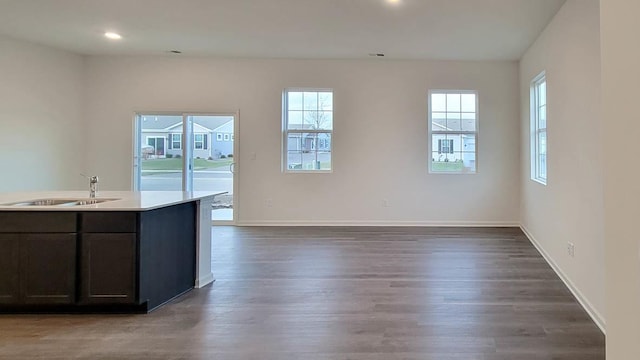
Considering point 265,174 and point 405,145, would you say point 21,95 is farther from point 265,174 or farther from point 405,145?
point 405,145

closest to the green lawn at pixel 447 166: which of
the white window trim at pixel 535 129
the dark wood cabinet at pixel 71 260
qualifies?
the white window trim at pixel 535 129

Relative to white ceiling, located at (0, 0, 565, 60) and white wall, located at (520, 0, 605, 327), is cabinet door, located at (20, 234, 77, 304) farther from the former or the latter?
white wall, located at (520, 0, 605, 327)

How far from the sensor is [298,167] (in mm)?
6809

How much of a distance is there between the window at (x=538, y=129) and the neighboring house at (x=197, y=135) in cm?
461

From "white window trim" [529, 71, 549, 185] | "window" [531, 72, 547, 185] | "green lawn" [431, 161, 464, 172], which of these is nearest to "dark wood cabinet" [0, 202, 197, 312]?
"window" [531, 72, 547, 185]

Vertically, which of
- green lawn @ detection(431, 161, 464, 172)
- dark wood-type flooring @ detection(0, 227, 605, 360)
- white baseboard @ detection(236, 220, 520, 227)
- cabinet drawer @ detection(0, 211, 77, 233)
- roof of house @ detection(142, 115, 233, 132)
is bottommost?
dark wood-type flooring @ detection(0, 227, 605, 360)

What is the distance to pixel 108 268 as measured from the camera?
297 centimetres

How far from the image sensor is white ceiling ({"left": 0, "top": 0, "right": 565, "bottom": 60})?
4.28 m

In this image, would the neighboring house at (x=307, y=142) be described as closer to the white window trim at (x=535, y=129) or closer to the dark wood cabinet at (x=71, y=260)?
the white window trim at (x=535, y=129)

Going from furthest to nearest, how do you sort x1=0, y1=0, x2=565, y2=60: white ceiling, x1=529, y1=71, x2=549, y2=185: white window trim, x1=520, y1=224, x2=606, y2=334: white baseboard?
x1=529, y1=71, x2=549, y2=185: white window trim, x1=0, y1=0, x2=565, y2=60: white ceiling, x1=520, y1=224, x2=606, y2=334: white baseboard

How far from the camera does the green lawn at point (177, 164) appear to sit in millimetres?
6781

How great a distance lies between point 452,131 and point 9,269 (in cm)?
608

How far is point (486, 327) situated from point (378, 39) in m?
3.98

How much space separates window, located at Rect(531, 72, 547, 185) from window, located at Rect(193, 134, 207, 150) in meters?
5.08
